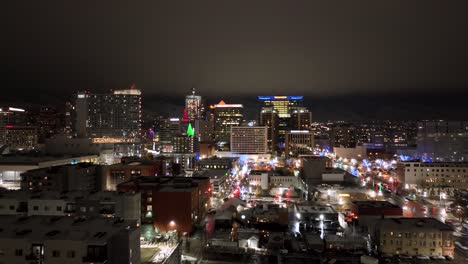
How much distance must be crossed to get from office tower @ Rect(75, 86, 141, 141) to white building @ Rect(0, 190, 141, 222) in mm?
36449

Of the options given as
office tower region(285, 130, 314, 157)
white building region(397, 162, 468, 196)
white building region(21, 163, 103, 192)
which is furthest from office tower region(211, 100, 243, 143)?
white building region(21, 163, 103, 192)

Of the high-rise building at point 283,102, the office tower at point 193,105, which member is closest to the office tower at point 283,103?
the high-rise building at point 283,102

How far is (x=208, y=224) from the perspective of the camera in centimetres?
1720

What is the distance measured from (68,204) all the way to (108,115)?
127 feet

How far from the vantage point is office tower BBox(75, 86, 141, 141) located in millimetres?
50000

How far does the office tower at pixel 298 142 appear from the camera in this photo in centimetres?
4650

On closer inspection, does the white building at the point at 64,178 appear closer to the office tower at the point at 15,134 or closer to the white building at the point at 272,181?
the white building at the point at 272,181

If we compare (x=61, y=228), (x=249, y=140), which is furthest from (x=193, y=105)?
(x=61, y=228)

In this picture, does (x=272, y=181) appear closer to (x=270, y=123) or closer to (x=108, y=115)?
(x=270, y=123)

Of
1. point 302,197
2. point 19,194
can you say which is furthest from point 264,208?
point 19,194

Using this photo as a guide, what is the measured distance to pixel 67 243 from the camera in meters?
7.41

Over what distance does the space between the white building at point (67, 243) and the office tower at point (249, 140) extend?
39601mm

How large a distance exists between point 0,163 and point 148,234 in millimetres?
17493

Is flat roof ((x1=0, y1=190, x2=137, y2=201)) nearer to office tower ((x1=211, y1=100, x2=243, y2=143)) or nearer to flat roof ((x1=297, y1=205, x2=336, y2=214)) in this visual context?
flat roof ((x1=297, y1=205, x2=336, y2=214))
